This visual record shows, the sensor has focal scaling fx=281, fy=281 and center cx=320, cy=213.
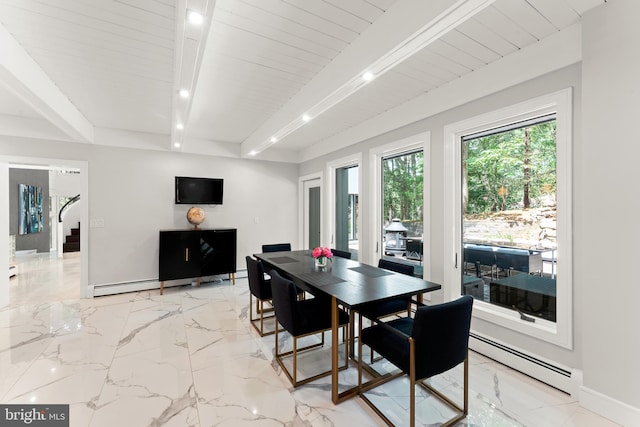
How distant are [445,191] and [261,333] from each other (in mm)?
2479

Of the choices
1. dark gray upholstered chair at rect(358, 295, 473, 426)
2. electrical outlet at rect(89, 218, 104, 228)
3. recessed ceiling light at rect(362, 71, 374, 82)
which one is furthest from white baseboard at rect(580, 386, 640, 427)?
electrical outlet at rect(89, 218, 104, 228)

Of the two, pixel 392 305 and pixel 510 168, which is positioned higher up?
pixel 510 168

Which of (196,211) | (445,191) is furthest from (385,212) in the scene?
(196,211)

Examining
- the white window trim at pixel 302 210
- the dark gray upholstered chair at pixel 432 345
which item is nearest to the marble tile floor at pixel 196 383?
the dark gray upholstered chair at pixel 432 345

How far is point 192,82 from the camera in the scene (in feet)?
7.89

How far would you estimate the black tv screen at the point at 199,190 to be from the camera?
4.88 meters

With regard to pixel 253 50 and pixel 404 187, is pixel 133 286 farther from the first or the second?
pixel 404 187

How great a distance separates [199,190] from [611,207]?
5173mm

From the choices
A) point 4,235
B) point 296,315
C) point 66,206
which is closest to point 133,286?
point 4,235

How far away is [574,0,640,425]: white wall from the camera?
1706 millimetres

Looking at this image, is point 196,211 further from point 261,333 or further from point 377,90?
point 377,90

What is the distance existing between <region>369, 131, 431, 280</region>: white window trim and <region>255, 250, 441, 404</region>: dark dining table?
72cm

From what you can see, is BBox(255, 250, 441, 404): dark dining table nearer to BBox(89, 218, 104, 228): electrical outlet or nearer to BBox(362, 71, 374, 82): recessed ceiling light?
BBox(362, 71, 374, 82): recessed ceiling light

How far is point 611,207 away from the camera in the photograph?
5.88 feet
